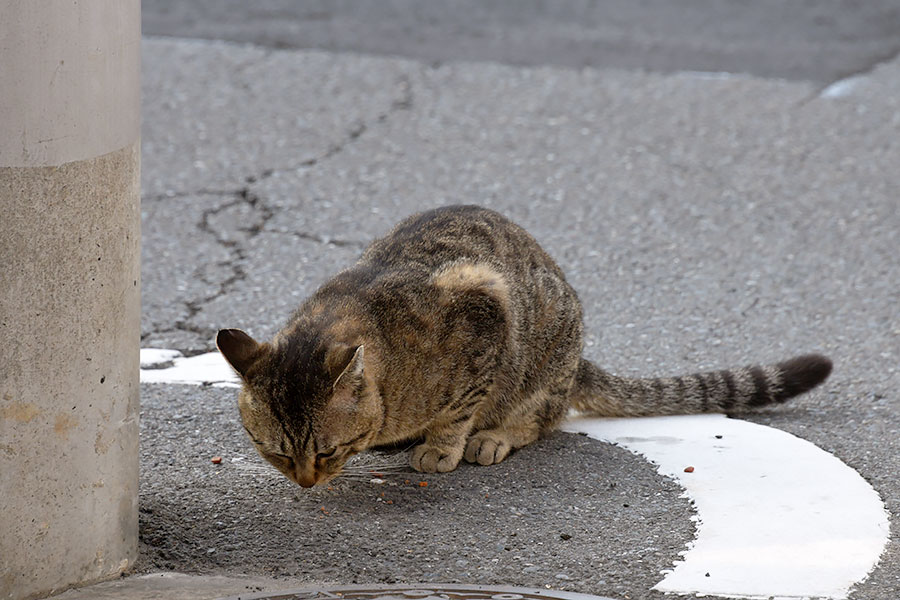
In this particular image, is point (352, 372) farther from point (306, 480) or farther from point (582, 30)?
point (582, 30)

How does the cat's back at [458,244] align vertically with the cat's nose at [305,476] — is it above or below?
above

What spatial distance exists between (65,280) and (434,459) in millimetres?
1590

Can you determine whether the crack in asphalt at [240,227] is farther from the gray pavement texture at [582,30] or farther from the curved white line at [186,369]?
the gray pavement texture at [582,30]

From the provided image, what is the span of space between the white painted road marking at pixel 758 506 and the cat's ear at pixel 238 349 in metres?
1.19

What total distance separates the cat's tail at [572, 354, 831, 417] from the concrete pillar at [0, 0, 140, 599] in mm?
1935

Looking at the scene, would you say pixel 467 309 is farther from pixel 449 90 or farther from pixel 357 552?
pixel 449 90

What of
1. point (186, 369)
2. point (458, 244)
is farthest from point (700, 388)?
point (186, 369)

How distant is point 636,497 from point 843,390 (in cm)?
142

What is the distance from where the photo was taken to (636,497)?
4035mm

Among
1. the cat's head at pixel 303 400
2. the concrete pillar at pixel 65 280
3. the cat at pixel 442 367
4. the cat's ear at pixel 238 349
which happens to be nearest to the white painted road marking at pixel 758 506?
the cat at pixel 442 367

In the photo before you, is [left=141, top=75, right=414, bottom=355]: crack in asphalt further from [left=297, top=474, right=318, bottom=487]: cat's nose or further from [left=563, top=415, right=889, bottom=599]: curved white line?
[left=563, top=415, right=889, bottom=599]: curved white line

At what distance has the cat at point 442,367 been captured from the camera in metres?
3.80

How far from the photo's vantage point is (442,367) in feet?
13.8

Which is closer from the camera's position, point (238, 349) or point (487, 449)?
point (238, 349)
